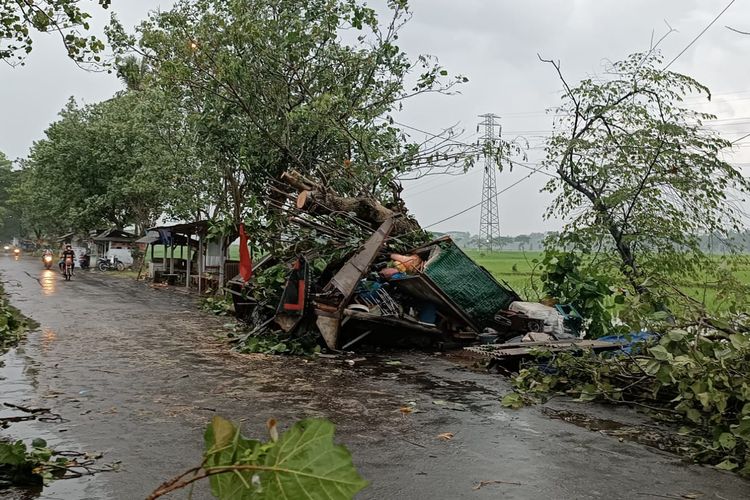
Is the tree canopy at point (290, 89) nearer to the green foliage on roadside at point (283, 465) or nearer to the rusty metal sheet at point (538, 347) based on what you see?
the rusty metal sheet at point (538, 347)

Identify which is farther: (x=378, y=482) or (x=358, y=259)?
(x=358, y=259)

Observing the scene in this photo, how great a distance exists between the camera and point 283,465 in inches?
58.3

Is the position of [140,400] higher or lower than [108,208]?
lower

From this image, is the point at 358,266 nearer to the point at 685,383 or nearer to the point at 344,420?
the point at 344,420

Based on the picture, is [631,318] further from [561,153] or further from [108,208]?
[108,208]

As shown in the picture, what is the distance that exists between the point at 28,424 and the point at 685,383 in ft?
21.6

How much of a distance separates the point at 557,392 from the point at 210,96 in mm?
12937

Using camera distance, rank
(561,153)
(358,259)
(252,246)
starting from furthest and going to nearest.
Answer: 1. (252,246)
2. (561,153)
3. (358,259)

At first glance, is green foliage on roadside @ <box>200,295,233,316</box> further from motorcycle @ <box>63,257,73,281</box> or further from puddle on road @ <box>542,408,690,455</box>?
motorcycle @ <box>63,257,73,281</box>

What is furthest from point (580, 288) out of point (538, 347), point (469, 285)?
point (538, 347)

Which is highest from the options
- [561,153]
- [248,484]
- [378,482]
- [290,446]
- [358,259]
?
[561,153]

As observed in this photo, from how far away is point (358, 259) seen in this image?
11273 millimetres

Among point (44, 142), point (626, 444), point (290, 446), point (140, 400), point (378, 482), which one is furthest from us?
point (44, 142)

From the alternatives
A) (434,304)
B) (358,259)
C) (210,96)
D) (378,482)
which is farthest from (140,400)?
(210,96)
